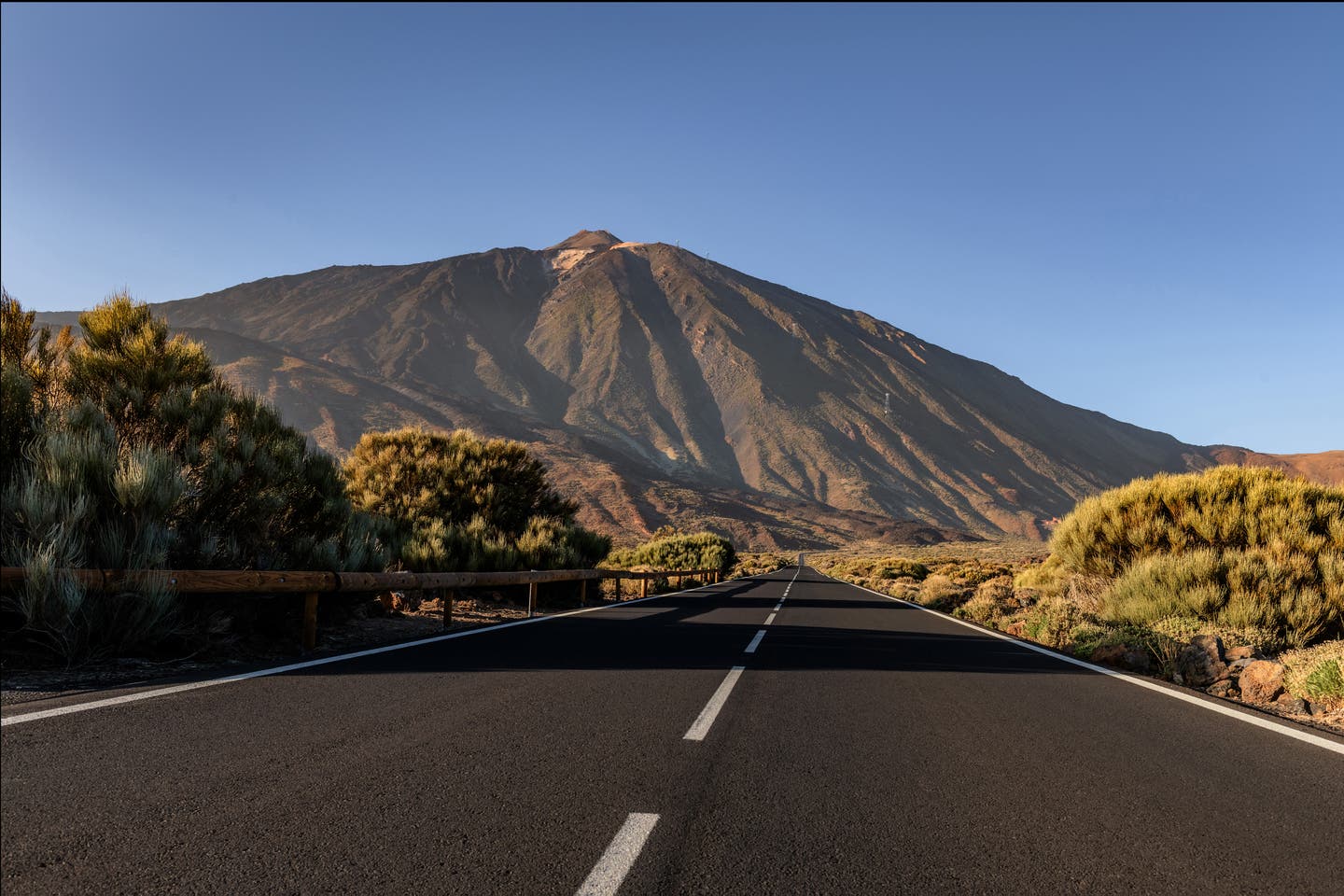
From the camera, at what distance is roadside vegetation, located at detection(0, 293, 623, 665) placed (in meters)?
6.68

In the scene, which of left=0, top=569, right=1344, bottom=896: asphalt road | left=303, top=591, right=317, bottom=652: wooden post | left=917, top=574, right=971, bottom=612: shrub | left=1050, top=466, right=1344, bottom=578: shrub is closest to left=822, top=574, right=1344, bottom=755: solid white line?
left=0, top=569, right=1344, bottom=896: asphalt road

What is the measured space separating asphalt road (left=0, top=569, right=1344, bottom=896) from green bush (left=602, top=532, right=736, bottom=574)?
114 ft

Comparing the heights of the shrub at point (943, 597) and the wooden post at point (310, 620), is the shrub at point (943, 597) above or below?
below

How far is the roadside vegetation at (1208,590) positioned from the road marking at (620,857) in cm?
689

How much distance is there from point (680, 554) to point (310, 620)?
39009mm

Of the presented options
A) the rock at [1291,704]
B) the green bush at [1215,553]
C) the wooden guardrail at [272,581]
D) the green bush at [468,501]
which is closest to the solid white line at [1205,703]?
the rock at [1291,704]

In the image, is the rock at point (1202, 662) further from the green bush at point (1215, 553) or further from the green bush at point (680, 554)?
the green bush at point (680, 554)

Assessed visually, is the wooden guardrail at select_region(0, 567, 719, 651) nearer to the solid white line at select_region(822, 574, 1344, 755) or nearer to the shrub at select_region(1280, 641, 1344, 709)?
the solid white line at select_region(822, 574, 1344, 755)

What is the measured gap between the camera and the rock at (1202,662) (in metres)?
8.84

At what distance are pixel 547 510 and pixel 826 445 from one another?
181238mm

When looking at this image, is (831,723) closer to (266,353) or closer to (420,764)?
(420,764)

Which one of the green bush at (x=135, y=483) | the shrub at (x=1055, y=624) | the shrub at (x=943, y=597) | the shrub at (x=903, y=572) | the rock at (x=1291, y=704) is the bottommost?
the shrub at (x=903, y=572)

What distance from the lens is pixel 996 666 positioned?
9.22 m

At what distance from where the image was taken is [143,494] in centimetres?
742
